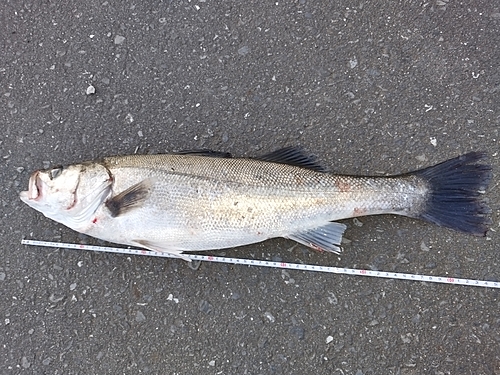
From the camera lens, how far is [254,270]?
8.89ft

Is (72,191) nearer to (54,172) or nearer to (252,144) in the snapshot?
(54,172)

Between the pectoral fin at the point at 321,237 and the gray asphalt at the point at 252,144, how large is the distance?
0.73 ft

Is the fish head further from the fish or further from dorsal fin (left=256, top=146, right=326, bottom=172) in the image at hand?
dorsal fin (left=256, top=146, right=326, bottom=172)

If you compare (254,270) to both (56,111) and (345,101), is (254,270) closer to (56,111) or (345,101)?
A: (345,101)

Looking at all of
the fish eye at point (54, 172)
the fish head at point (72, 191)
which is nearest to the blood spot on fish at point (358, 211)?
the fish head at point (72, 191)

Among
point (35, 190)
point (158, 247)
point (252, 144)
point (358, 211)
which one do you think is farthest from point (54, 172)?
point (358, 211)

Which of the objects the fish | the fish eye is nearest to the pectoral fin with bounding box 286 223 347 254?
the fish

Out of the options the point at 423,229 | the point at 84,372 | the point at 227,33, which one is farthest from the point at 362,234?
the point at 84,372

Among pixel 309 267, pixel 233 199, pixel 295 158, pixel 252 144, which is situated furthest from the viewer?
pixel 252 144

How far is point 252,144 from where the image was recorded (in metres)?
2.81

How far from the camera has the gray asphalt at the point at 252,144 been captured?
2.65m

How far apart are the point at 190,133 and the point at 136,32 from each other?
766 mm

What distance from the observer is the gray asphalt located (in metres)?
2.65

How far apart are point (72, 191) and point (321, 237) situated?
134 cm
